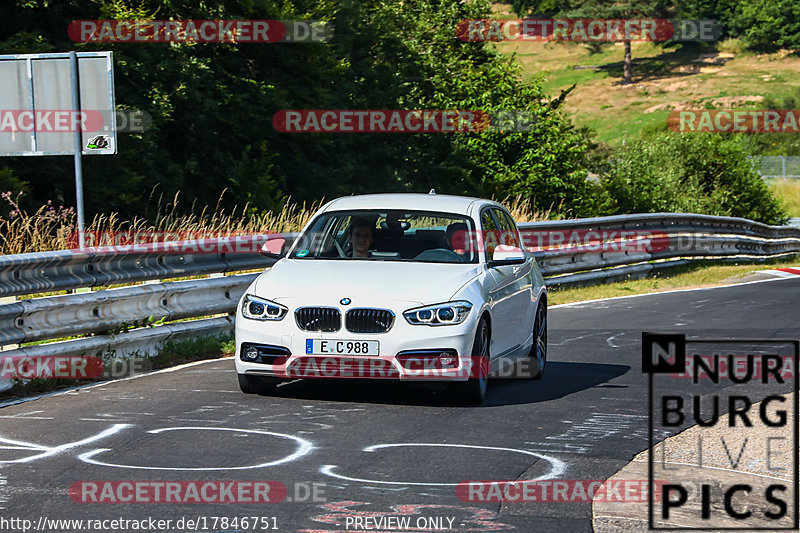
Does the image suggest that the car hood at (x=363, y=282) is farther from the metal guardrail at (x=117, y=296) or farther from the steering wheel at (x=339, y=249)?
the metal guardrail at (x=117, y=296)

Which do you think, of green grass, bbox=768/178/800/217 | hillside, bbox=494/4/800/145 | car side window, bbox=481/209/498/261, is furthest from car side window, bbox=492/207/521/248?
hillside, bbox=494/4/800/145

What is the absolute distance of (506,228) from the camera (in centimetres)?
1096

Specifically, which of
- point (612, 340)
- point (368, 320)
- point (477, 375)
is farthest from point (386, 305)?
point (612, 340)

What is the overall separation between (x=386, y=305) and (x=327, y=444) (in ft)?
4.97

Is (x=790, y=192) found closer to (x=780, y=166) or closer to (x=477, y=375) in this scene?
(x=780, y=166)

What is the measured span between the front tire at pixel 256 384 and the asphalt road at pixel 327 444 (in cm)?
7

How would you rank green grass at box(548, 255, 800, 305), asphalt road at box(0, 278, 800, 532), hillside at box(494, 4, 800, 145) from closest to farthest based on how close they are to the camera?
asphalt road at box(0, 278, 800, 532)
green grass at box(548, 255, 800, 305)
hillside at box(494, 4, 800, 145)

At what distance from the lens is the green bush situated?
34.8 metres

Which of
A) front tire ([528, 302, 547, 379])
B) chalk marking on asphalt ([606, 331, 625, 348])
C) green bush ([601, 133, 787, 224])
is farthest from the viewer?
green bush ([601, 133, 787, 224])

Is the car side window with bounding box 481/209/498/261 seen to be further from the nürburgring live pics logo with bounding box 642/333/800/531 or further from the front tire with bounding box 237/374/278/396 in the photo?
the front tire with bounding box 237/374/278/396

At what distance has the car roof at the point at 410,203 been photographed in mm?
9938

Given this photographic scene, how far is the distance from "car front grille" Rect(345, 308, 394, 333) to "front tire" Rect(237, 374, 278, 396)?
0.89 m

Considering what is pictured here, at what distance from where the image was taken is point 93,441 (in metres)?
7.25

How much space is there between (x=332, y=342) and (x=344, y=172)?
25.6 m
